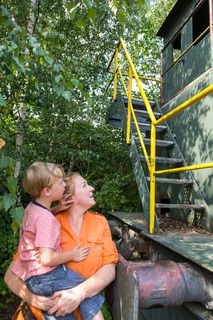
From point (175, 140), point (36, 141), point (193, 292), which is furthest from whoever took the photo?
point (36, 141)

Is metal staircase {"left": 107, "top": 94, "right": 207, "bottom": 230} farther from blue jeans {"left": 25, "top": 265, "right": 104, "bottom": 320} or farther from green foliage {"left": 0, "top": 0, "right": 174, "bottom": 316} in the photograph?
blue jeans {"left": 25, "top": 265, "right": 104, "bottom": 320}

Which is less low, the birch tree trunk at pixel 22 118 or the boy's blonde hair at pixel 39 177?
the birch tree trunk at pixel 22 118

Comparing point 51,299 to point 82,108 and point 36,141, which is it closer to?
point 36,141

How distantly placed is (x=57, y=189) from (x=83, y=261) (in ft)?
1.30

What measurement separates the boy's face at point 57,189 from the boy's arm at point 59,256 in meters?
0.29

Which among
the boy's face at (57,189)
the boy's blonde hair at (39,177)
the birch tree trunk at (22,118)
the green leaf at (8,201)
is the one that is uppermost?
the birch tree trunk at (22,118)

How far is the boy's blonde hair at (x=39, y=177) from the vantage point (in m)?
→ 1.55

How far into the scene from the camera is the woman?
4.59 ft

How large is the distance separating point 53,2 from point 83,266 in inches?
240

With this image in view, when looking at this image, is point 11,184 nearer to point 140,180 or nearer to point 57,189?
point 57,189

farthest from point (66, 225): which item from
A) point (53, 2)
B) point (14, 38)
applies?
point (53, 2)

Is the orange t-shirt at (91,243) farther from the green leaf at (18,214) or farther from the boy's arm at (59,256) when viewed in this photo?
the green leaf at (18,214)

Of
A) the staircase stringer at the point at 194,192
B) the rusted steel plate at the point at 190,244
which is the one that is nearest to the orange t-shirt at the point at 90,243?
the rusted steel plate at the point at 190,244

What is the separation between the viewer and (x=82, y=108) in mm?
6406
